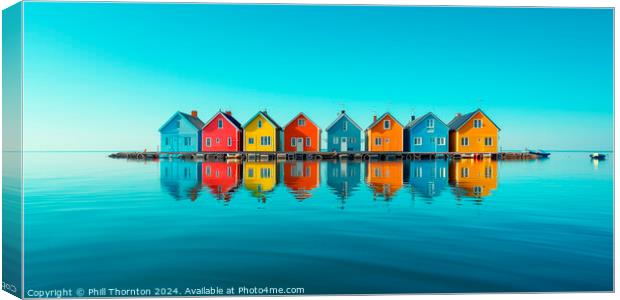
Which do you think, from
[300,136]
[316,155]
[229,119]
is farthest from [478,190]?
[229,119]

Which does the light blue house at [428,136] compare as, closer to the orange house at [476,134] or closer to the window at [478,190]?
the orange house at [476,134]

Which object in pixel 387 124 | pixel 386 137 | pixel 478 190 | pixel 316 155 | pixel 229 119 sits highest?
pixel 229 119

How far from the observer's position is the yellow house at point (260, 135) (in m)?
44.0

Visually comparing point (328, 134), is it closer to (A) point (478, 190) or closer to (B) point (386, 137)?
(B) point (386, 137)

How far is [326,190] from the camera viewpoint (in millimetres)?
15336

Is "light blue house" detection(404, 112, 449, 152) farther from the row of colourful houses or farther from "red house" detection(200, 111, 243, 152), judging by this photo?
"red house" detection(200, 111, 243, 152)

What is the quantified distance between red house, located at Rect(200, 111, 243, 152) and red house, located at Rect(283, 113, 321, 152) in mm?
5417

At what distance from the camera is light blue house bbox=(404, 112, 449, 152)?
150ft

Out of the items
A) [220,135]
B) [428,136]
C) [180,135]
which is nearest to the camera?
[180,135]

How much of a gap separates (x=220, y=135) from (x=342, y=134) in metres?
13.4

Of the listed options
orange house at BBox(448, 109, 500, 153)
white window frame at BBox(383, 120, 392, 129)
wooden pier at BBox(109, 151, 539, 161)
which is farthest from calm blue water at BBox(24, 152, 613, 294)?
orange house at BBox(448, 109, 500, 153)

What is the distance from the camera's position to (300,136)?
44.7 m

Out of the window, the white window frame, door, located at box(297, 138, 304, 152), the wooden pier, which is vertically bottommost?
the window

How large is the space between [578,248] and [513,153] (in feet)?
156
